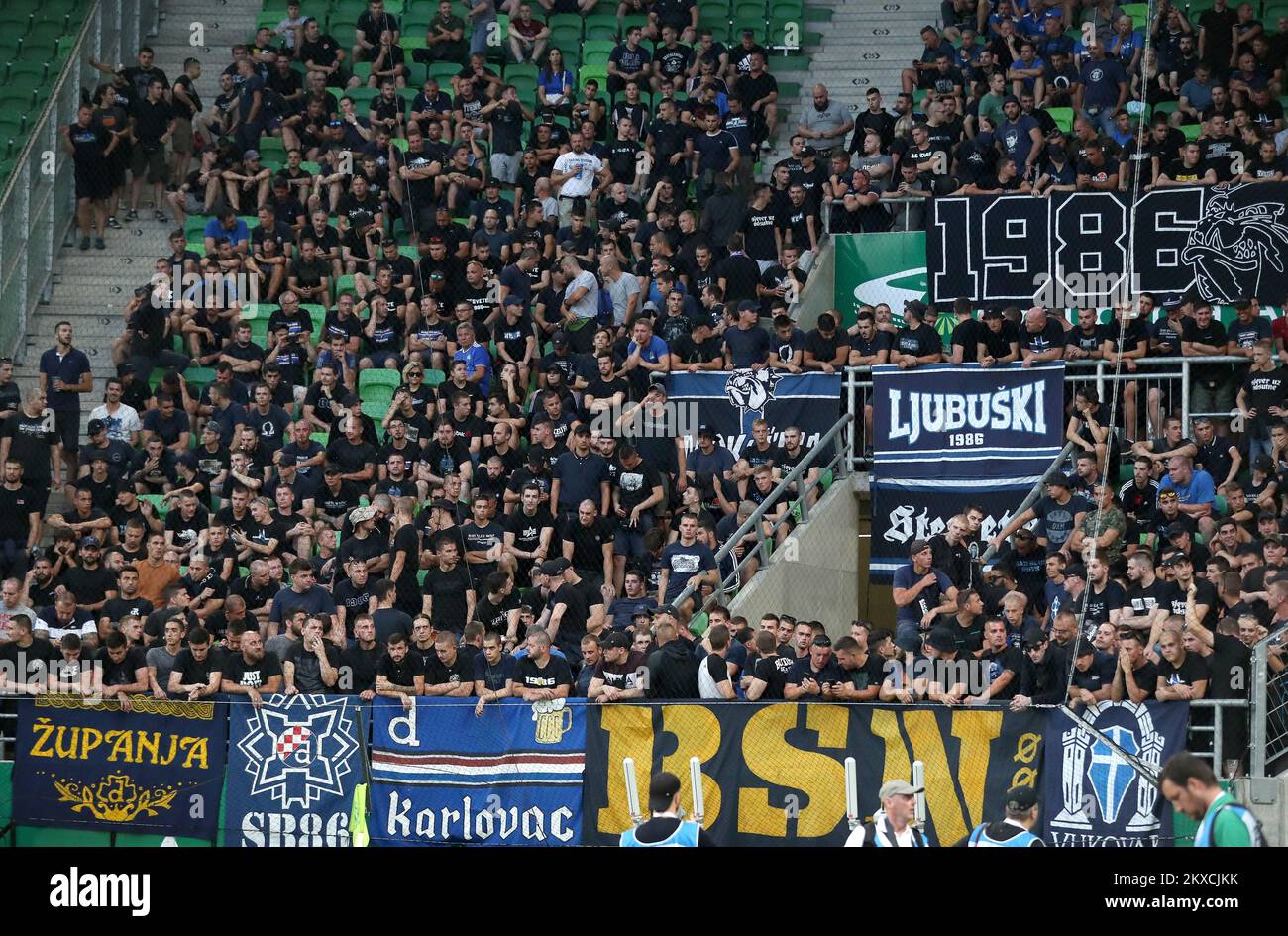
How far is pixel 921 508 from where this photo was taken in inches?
712

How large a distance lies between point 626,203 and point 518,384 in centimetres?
276

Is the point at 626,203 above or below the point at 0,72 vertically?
below

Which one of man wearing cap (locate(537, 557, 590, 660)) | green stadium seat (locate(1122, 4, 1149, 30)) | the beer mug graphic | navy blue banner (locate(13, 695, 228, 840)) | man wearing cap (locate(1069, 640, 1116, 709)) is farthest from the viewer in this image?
green stadium seat (locate(1122, 4, 1149, 30))

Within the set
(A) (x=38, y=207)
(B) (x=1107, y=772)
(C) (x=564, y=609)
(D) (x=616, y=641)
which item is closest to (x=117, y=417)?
(A) (x=38, y=207)

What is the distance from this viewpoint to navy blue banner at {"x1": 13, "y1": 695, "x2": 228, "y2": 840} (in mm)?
15023

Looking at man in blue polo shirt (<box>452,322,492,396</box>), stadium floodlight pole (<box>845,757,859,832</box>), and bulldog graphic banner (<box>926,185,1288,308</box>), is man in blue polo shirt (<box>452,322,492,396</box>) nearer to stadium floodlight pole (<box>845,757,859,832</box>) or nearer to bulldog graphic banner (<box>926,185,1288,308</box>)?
bulldog graphic banner (<box>926,185,1288,308</box>)

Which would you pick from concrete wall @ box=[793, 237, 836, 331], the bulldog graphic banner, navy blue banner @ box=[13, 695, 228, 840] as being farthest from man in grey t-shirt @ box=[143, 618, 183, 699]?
the bulldog graphic banner

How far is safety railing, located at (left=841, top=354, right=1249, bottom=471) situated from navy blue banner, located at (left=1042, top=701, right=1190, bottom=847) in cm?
467

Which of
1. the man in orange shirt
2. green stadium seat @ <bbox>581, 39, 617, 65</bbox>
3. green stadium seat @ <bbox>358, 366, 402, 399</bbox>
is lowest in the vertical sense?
the man in orange shirt

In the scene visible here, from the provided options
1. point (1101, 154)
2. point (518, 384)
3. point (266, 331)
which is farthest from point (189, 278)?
point (1101, 154)

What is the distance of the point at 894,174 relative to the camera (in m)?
21.1
